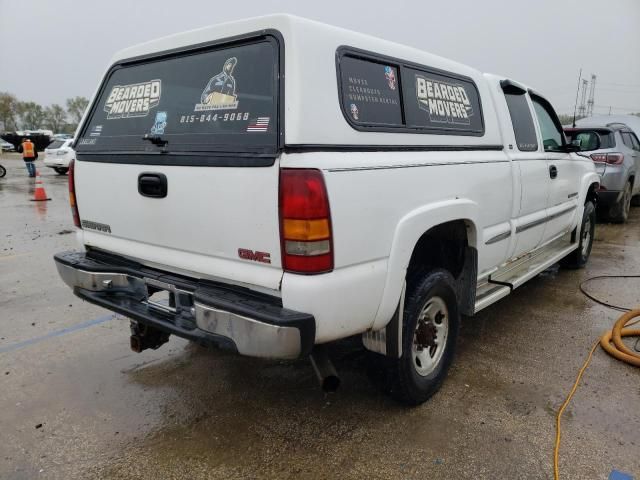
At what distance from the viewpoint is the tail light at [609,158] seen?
8711 millimetres

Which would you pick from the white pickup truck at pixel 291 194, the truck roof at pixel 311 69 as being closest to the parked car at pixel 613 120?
the white pickup truck at pixel 291 194

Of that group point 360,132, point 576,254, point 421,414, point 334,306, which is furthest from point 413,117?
point 576,254

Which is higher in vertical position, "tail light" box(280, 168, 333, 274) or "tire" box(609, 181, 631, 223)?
"tail light" box(280, 168, 333, 274)

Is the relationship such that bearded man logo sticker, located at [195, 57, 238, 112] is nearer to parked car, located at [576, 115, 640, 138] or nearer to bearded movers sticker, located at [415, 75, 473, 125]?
bearded movers sticker, located at [415, 75, 473, 125]

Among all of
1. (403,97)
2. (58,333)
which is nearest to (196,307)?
(403,97)

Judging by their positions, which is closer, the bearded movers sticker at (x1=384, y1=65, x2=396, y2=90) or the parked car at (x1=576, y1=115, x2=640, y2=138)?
the bearded movers sticker at (x1=384, y1=65, x2=396, y2=90)

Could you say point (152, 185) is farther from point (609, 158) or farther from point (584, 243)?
point (609, 158)

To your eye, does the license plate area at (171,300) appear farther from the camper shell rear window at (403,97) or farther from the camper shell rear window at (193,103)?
the camper shell rear window at (403,97)

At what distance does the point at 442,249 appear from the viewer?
3.29m

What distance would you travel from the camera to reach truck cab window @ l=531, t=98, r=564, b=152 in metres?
4.54

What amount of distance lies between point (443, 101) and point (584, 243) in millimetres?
3862

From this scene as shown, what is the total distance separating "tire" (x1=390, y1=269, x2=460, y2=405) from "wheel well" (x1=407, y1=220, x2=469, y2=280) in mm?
141

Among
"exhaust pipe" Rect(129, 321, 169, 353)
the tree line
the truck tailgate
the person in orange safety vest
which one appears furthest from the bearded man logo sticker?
the tree line

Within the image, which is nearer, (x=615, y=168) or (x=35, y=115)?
(x=615, y=168)
